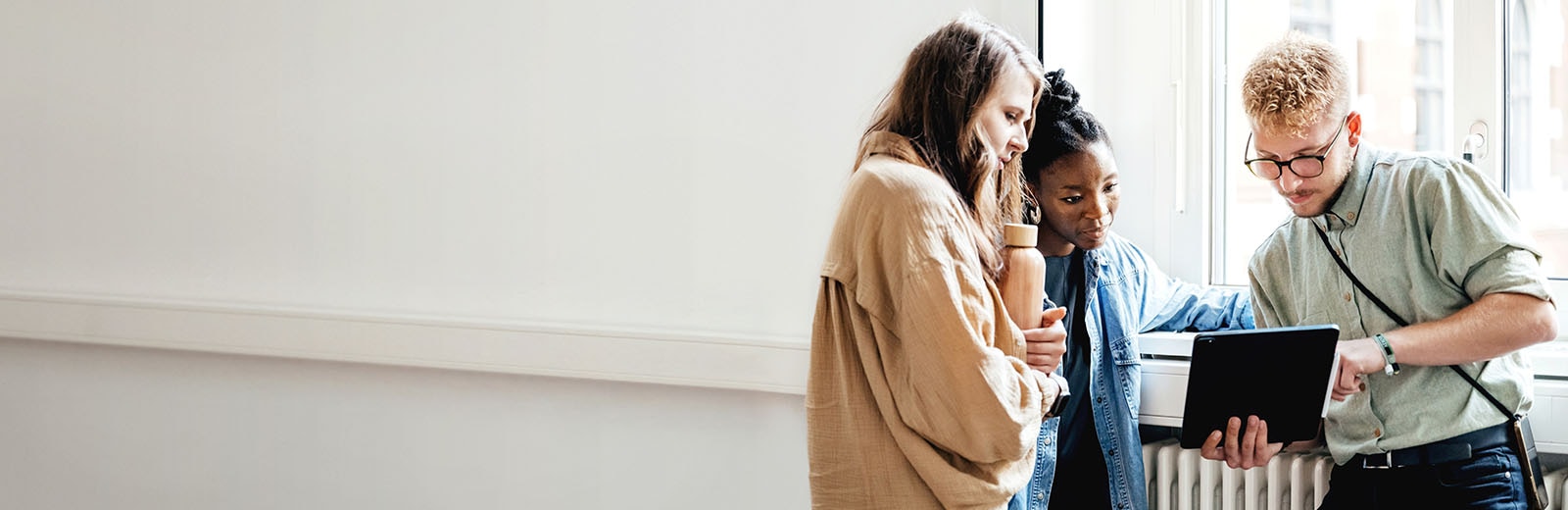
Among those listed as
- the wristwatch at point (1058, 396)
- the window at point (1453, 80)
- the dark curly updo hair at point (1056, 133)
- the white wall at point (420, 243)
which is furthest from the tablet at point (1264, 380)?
the white wall at point (420, 243)

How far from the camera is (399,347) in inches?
107

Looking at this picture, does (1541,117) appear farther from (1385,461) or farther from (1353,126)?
(1385,461)

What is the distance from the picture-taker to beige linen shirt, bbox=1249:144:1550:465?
1652 mm

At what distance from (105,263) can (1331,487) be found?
2.64m

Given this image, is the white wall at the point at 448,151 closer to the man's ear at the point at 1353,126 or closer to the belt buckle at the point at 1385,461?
the man's ear at the point at 1353,126

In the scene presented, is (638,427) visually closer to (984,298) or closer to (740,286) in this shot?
(740,286)

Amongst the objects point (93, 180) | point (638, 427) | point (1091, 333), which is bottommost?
point (638, 427)

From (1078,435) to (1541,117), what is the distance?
0.98m

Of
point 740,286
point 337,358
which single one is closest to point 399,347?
point 337,358

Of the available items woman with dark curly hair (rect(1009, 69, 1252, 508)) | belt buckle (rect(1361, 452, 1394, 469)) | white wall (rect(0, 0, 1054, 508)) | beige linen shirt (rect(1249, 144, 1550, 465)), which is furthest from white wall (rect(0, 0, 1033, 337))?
belt buckle (rect(1361, 452, 1394, 469))

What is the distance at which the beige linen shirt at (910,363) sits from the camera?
1450mm

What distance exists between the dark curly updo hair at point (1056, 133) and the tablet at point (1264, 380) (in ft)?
1.07

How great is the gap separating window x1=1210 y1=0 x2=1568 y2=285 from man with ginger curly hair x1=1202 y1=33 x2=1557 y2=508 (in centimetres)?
50

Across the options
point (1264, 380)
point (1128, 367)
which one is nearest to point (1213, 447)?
point (1264, 380)
